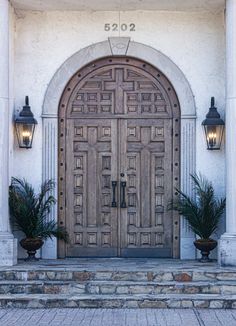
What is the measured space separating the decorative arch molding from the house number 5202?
150mm

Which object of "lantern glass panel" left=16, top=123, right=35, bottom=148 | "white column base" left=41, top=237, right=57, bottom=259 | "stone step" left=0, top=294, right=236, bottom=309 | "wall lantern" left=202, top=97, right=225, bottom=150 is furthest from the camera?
"white column base" left=41, top=237, right=57, bottom=259

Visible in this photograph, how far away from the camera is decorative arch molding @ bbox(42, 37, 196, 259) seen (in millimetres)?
12062

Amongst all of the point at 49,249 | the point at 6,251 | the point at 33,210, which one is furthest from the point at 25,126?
the point at 6,251

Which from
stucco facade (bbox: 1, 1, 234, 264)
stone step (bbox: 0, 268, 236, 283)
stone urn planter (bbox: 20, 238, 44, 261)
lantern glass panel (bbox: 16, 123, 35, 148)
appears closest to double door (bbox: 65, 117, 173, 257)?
stucco facade (bbox: 1, 1, 234, 264)

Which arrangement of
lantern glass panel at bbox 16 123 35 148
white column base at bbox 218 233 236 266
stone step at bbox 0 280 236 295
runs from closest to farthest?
stone step at bbox 0 280 236 295 → white column base at bbox 218 233 236 266 → lantern glass panel at bbox 16 123 35 148

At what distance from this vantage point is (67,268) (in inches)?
418

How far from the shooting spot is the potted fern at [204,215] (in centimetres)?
1159

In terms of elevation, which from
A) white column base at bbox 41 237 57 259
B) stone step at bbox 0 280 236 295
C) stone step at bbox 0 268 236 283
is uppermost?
white column base at bbox 41 237 57 259

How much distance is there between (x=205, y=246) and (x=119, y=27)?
3.72m

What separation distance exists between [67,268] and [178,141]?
9.61 feet

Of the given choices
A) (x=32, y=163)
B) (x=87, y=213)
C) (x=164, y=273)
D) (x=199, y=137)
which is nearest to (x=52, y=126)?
(x=32, y=163)

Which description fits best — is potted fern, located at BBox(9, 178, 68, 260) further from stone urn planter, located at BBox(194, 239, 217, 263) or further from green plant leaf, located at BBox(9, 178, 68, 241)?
stone urn planter, located at BBox(194, 239, 217, 263)

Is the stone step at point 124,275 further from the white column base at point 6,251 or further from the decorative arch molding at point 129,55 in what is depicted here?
the decorative arch molding at point 129,55

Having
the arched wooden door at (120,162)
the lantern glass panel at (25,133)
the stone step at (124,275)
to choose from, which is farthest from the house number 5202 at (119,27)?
the stone step at (124,275)
